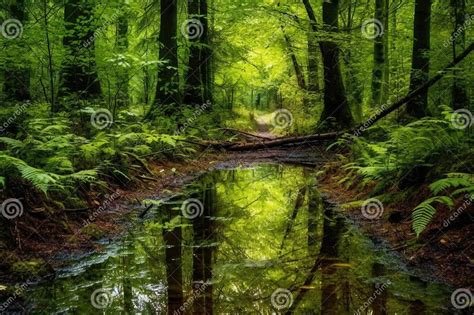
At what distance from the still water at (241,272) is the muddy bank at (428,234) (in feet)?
0.76

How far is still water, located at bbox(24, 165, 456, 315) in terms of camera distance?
3.77m

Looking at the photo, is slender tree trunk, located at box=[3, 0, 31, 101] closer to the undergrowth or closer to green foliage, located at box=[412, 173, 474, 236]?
the undergrowth

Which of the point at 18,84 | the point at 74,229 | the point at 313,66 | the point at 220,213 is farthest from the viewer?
the point at 313,66

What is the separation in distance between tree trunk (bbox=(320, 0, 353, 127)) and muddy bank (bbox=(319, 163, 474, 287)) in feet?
25.9

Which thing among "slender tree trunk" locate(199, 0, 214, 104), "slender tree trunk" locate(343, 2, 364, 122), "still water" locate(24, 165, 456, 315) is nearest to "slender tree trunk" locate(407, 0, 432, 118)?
"still water" locate(24, 165, 456, 315)

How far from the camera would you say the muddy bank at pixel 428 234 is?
437 cm

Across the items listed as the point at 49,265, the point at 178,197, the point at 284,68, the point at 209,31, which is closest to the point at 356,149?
the point at 178,197

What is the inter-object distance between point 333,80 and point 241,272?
38.6 feet

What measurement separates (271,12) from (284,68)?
14293 millimetres

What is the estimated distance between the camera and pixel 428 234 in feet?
16.8

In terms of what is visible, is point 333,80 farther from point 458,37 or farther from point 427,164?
point 427,164

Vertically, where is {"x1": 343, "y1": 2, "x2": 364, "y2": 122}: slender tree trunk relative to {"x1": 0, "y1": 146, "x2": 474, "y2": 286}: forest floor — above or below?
above

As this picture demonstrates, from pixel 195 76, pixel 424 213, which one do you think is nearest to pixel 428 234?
pixel 424 213

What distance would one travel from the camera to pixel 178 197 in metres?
8.27
